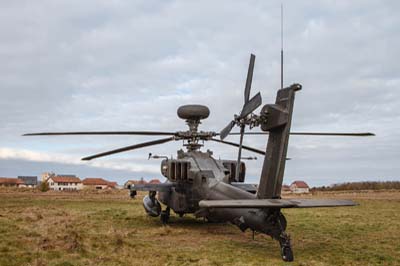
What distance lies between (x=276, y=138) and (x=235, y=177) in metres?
6.03

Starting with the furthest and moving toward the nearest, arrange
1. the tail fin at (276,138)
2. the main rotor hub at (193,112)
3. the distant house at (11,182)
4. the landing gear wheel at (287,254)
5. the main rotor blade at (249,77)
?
the distant house at (11,182) < the main rotor hub at (193,112) < the main rotor blade at (249,77) < the tail fin at (276,138) < the landing gear wheel at (287,254)

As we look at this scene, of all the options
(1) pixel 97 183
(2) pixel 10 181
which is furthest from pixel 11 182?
(1) pixel 97 183

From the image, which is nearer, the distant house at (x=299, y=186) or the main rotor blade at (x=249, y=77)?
the main rotor blade at (x=249, y=77)

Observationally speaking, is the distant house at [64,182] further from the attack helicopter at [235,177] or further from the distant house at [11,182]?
the attack helicopter at [235,177]

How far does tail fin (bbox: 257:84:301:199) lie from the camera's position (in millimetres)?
10750

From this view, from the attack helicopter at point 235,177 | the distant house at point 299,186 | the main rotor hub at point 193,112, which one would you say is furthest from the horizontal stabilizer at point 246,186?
the distant house at point 299,186

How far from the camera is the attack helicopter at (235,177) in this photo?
10703mm

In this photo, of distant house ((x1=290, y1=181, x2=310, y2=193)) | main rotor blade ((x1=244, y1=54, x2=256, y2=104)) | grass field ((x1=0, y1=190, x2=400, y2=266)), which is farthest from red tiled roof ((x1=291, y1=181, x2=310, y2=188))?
main rotor blade ((x1=244, y1=54, x2=256, y2=104))

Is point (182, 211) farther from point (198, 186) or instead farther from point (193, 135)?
point (193, 135)

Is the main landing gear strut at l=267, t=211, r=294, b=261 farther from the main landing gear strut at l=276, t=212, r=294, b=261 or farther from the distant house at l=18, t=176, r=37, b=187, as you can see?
the distant house at l=18, t=176, r=37, b=187

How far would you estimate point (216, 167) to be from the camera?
16875 millimetres

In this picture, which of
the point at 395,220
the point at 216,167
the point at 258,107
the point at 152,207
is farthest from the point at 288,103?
the point at 395,220

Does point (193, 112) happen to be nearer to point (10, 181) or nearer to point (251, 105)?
point (251, 105)

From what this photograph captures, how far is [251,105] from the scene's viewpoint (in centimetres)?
1084
